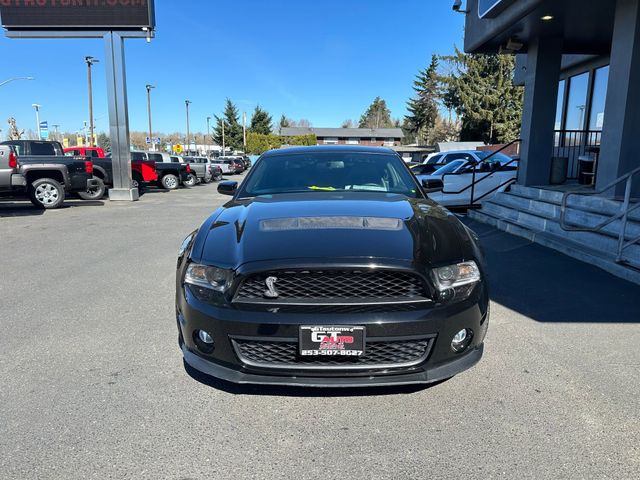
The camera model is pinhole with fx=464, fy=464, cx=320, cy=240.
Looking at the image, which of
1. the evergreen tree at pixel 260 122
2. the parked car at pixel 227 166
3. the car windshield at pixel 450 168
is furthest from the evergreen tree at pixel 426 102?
the car windshield at pixel 450 168

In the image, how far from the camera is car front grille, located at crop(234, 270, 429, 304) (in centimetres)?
253

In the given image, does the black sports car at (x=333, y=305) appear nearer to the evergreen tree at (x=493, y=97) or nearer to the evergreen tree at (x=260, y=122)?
the evergreen tree at (x=493, y=97)

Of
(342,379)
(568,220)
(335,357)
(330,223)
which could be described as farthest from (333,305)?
(568,220)

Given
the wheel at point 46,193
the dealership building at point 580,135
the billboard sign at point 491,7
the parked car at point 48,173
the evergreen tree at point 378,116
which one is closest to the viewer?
the dealership building at point 580,135

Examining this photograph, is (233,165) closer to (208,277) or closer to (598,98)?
(598,98)

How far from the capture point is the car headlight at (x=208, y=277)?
103 inches

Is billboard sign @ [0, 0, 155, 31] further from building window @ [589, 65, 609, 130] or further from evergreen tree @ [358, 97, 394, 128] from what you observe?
evergreen tree @ [358, 97, 394, 128]

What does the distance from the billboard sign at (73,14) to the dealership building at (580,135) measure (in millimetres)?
10616

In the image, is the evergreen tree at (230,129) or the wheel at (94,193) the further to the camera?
the evergreen tree at (230,129)

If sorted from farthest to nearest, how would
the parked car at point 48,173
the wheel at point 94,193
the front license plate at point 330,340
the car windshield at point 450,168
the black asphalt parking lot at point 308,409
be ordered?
the wheel at point 94,193
the car windshield at point 450,168
the parked car at point 48,173
the front license plate at point 330,340
the black asphalt parking lot at point 308,409

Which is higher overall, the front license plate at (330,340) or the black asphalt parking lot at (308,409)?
the front license plate at (330,340)

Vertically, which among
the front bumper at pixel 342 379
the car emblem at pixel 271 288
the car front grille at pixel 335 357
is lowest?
the front bumper at pixel 342 379

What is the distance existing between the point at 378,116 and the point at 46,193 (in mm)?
118678

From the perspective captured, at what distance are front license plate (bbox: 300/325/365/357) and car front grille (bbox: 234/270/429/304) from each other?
18cm
